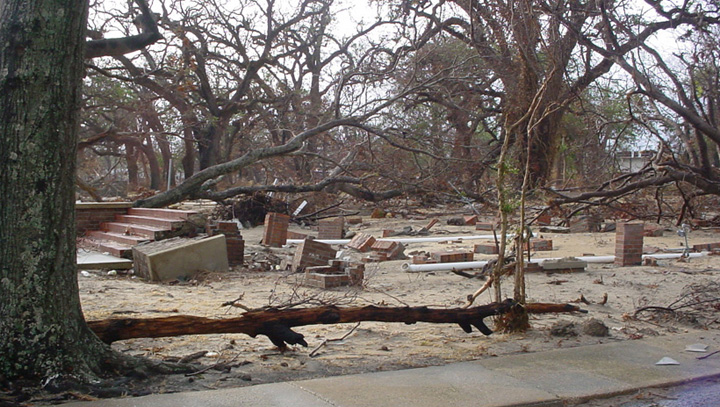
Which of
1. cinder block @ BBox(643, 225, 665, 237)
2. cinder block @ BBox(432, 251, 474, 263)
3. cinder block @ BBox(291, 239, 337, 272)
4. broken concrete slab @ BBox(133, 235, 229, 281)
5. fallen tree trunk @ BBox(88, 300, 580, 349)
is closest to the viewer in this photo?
fallen tree trunk @ BBox(88, 300, 580, 349)

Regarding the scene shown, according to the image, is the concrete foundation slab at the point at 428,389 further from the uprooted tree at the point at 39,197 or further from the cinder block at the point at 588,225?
the cinder block at the point at 588,225

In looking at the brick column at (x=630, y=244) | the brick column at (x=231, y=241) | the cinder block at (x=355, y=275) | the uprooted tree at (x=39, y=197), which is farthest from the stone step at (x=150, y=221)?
the brick column at (x=630, y=244)

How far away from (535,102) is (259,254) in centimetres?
702

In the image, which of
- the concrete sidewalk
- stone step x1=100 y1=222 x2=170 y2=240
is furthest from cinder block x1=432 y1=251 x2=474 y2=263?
stone step x1=100 y1=222 x2=170 y2=240

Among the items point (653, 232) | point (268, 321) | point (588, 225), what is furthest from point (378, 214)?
point (268, 321)

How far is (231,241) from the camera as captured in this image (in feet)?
37.8

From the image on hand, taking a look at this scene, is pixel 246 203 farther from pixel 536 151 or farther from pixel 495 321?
pixel 495 321

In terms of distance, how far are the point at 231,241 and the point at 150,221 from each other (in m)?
2.01

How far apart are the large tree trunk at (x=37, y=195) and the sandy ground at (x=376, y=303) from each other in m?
0.72

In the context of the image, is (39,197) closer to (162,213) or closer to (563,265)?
(563,265)

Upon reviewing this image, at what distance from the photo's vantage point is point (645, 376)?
4.95 meters

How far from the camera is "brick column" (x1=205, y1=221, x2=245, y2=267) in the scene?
11.4m

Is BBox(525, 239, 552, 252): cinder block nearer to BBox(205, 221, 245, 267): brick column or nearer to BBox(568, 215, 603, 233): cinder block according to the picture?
BBox(568, 215, 603, 233): cinder block

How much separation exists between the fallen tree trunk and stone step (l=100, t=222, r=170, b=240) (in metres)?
6.86
